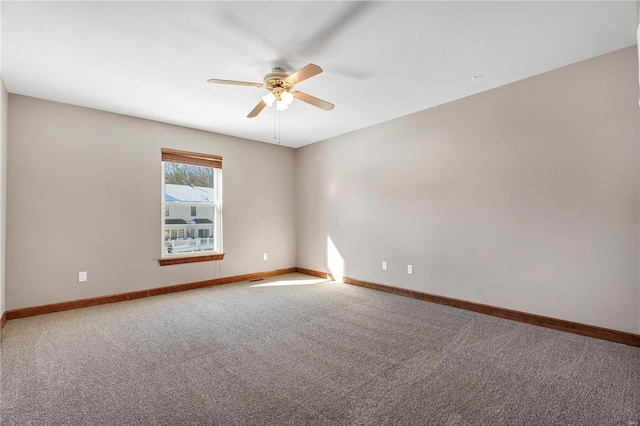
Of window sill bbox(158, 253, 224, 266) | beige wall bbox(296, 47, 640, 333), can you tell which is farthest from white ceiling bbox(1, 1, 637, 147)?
window sill bbox(158, 253, 224, 266)

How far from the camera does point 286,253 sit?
6.04m

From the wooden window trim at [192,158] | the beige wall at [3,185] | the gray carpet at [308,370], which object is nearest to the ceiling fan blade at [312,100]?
the gray carpet at [308,370]

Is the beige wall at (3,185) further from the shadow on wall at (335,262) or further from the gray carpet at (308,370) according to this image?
the shadow on wall at (335,262)

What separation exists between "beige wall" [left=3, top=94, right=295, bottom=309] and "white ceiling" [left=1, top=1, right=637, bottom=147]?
410 mm

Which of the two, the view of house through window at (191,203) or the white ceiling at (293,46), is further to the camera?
the view of house through window at (191,203)

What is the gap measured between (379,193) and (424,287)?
1.51 meters

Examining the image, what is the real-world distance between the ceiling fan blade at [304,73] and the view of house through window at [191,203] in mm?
2825

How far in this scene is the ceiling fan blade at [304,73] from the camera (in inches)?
90.7

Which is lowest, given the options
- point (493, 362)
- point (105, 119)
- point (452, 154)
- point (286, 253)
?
point (493, 362)

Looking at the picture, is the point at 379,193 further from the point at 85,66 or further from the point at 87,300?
the point at 87,300

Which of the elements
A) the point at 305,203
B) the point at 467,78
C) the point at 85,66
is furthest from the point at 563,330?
the point at 85,66

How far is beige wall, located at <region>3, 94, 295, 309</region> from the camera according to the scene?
11.5 ft

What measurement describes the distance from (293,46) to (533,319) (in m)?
3.52

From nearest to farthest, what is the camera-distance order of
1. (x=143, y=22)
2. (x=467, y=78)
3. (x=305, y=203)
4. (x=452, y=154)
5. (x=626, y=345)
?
(x=143, y=22) < (x=626, y=345) < (x=467, y=78) < (x=452, y=154) < (x=305, y=203)
